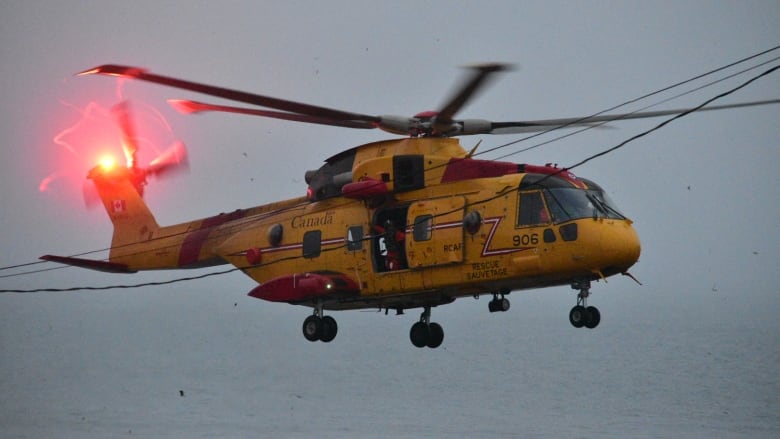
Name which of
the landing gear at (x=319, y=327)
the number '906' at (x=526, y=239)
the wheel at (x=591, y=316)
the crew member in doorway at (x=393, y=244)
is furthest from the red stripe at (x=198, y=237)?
the wheel at (x=591, y=316)

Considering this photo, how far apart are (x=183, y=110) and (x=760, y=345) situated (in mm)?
112466

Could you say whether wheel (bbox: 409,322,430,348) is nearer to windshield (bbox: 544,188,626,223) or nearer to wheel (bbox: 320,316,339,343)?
wheel (bbox: 320,316,339,343)

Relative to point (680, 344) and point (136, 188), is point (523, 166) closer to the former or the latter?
point (136, 188)

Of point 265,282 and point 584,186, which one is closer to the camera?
point 584,186

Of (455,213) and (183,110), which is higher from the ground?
(183,110)

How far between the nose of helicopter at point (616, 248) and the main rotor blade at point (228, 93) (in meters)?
5.40

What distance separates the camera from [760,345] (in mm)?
121750

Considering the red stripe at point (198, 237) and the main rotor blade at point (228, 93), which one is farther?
the red stripe at point (198, 237)

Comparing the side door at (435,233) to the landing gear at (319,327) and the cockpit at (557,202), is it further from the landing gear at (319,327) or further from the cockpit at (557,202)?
the landing gear at (319,327)

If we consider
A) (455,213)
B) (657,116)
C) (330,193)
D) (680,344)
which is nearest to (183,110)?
(330,193)

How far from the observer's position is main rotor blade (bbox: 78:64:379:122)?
1786 centimetres

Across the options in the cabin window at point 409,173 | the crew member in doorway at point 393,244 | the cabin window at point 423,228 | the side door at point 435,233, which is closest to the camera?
the side door at point 435,233

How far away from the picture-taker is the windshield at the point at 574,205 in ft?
65.2

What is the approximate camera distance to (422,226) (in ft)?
70.0
